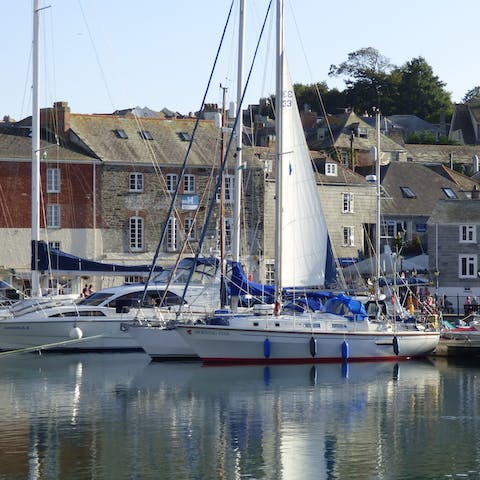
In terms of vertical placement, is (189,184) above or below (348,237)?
above

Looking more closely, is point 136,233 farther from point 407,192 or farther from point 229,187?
point 407,192

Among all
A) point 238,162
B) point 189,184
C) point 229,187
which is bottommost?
point 238,162

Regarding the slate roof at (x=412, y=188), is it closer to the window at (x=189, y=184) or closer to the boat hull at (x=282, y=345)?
the window at (x=189, y=184)

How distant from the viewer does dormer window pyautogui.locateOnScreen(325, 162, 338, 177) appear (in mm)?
81500

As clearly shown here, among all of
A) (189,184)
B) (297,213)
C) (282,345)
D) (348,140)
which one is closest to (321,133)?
(348,140)

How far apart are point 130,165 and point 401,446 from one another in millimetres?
43654

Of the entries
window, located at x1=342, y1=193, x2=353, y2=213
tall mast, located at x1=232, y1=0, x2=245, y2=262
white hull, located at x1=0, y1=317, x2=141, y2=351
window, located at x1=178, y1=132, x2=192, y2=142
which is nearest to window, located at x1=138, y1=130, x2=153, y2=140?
window, located at x1=178, y1=132, x2=192, y2=142

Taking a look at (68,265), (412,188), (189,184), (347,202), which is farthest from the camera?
(412,188)

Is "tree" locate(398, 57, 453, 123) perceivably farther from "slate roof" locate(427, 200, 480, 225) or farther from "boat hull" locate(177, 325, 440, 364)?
"boat hull" locate(177, 325, 440, 364)

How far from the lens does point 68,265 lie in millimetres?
50375

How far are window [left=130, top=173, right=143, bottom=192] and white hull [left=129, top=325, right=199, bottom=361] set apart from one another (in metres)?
26.8

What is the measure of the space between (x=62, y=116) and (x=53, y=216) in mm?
5890

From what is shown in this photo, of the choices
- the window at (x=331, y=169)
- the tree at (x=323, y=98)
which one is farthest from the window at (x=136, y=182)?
the tree at (x=323, y=98)

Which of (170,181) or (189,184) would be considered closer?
(170,181)
